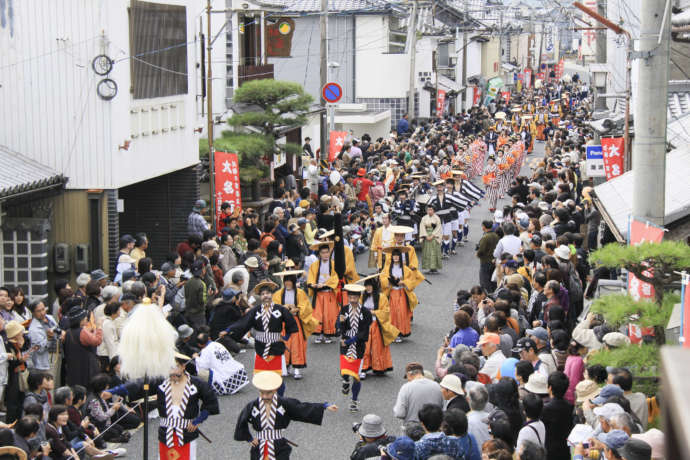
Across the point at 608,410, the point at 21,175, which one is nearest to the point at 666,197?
the point at 608,410

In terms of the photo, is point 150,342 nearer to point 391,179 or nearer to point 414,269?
point 414,269

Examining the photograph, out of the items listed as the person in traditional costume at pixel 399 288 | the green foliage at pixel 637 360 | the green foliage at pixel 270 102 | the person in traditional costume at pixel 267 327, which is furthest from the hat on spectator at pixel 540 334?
the green foliage at pixel 270 102

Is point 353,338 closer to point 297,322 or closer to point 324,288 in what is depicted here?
point 297,322

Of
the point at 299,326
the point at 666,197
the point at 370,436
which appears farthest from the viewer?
the point at 299,326

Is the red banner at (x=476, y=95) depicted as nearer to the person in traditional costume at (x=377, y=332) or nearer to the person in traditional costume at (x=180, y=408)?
the person in traditional costume at (x=377, y=332)

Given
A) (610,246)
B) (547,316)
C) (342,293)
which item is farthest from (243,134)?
(610,246)

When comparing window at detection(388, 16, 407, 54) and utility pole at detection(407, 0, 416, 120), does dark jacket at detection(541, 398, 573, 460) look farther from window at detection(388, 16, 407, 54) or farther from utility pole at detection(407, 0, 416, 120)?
window at detection(388, 16, 407, 54)

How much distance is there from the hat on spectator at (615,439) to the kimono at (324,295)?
793 cm

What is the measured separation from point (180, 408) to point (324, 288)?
18.5 ft

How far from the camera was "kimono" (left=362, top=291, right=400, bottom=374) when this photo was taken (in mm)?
11547

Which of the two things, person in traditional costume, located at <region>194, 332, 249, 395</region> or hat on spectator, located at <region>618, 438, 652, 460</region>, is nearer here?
hat on spectator, located at <region>618, 438, 652, 460</region>

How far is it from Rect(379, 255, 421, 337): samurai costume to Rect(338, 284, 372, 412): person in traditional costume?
9.02 feet

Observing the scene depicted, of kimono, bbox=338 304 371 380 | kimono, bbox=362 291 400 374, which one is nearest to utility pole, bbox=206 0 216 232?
kimono, bbox=362 291 400 374

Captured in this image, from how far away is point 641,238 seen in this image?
753cm
